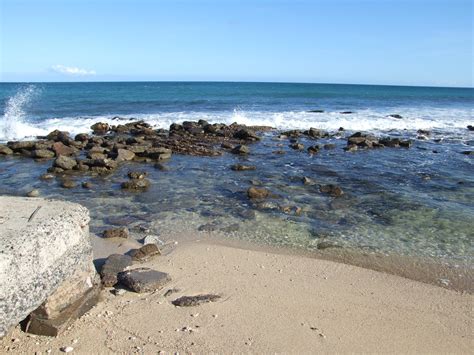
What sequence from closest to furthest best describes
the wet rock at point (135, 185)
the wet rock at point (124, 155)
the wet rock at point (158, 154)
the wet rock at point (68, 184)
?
the wet rock at point (135, 185)
the wet rock at point (68, 184)
the wet rock at point (124, 155)
the wet rock at point (158, 154)

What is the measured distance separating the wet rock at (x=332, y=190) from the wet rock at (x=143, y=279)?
644 cm

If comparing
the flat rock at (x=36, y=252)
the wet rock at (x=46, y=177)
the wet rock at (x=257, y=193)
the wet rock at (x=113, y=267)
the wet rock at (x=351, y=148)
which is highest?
the flat rock at (x=36, y=252)

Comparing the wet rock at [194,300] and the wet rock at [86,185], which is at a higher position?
the wet rock at [194,300]

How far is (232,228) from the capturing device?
8.95 metres

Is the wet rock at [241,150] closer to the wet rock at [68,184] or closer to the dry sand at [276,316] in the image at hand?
the wet rock at [68,184]

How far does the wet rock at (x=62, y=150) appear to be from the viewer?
1672 centimetres

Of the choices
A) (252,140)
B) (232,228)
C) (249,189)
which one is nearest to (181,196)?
(249,189)

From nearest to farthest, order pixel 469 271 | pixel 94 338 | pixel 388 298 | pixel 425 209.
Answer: pixel 94 338 → pixel 388 298 → pixel 469 271 → pixel 425 209

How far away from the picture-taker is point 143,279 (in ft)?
19.7

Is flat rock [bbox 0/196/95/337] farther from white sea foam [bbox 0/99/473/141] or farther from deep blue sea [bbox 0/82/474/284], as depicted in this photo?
white sea foam [bbox 0/99/473/141]

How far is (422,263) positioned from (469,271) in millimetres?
692

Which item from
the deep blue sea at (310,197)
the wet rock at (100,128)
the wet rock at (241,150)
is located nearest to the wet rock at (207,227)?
the deep blue sea at (310,197)

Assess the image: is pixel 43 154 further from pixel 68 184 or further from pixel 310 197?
pixel 310 197

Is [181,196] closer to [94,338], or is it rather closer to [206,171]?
[206,171]
